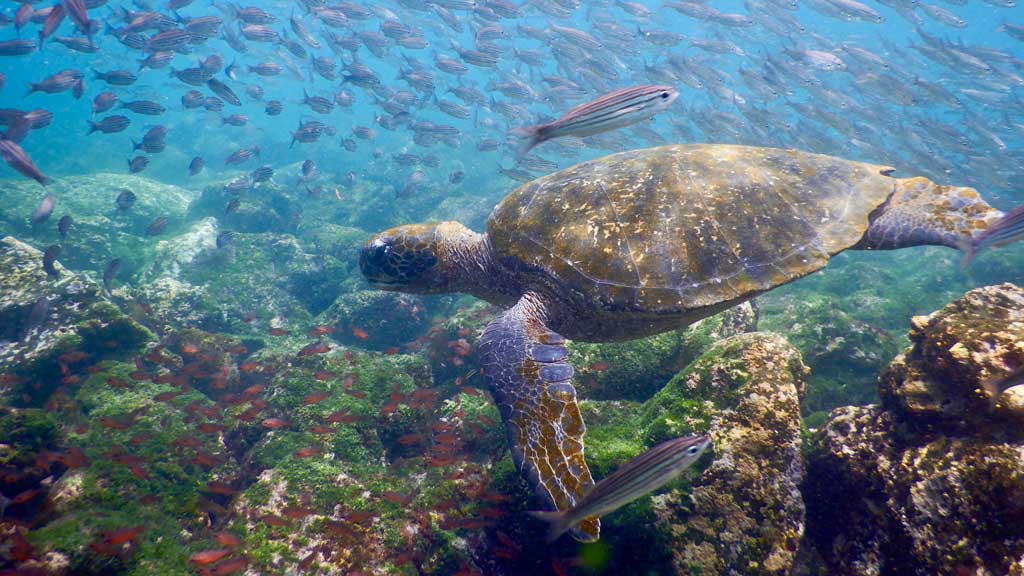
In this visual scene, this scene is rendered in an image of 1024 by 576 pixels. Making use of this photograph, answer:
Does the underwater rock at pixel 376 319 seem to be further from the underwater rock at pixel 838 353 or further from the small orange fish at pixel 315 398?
the underwater rock at pixel 838 353

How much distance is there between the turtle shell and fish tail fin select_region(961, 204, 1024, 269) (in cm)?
79

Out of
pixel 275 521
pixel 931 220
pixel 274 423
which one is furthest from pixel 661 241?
pixel 274 423

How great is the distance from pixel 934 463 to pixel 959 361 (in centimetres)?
67

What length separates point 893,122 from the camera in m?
20.2

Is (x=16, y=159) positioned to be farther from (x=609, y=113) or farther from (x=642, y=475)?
(x=642, y=475)

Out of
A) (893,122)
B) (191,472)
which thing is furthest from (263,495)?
(893,122)

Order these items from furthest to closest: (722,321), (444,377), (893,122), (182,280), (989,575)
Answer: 1. (893,122)
2. (182,280)
3. (444,377)
4. (722,321)
5. (989,575)

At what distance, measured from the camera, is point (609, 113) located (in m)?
4.60

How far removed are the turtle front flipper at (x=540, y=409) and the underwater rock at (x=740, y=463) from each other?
72 centimetres

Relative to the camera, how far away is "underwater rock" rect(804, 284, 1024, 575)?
2205mm

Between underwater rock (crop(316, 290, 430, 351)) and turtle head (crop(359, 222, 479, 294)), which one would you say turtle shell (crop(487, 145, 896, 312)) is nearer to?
turtle head (crop(359, 222, 479, 294))

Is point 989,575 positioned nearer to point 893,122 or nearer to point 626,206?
point 626,206

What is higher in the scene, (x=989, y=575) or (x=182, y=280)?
(x=989, y=575)

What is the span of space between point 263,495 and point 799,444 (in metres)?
4.68
